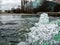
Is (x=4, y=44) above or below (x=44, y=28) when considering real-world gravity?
below

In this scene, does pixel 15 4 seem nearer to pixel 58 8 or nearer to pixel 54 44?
pixel 58 8

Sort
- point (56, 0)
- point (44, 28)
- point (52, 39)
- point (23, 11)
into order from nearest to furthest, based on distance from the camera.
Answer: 1. point (52, 39)
2. point (44, 28)
3. point (23, 11)
4. point (56, 0)

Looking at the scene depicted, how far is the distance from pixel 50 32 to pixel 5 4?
564cm

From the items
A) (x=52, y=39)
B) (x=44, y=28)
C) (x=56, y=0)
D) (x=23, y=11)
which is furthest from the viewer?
(x=56, y=0)

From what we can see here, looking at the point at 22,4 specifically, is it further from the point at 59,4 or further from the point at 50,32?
the point at 50,32

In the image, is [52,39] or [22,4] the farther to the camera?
[22,4]

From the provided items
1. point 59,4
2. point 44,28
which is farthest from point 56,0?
point 44,28

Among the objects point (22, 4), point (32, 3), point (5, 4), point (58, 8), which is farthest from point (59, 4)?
point (5, 4)

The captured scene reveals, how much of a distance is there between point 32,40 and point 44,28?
286mm

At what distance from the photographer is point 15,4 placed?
7844 millimetres

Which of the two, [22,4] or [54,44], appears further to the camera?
[22,4]

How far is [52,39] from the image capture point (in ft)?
7.96

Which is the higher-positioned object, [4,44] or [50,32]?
[50,32]

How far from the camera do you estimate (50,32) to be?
246 centimetres
